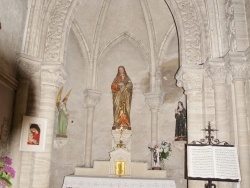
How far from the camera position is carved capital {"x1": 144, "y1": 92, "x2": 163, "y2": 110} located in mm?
10664

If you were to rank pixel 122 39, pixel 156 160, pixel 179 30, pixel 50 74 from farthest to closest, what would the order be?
1. pixel 122 39
2. pixel 156 160
3. pixel 179 30
4. pixel 50 74

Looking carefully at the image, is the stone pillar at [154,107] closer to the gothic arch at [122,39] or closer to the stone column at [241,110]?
the gothic arch at [122,39]

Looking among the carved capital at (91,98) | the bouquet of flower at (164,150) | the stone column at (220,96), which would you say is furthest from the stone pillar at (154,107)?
the stone column at (220,96)

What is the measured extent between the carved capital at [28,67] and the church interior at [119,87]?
2 cm

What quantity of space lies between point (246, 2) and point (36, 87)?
5210 millimetres

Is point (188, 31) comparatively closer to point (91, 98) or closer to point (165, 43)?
point (165, 43)

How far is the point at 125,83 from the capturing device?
1114 centimetres

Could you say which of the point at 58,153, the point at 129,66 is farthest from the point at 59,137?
the point at 129,66

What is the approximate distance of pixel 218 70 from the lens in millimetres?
6836

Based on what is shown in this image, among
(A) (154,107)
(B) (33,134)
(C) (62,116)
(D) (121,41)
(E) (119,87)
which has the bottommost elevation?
(B) (33,134)

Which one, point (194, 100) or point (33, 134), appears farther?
point (194, 100)

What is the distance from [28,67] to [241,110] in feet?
16.0

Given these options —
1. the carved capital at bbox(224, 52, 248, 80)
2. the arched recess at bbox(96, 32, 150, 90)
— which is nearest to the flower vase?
the arched recess at bbox(96, 32, 150, 90)

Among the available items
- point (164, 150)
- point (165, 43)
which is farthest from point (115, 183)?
point (165, 43)
